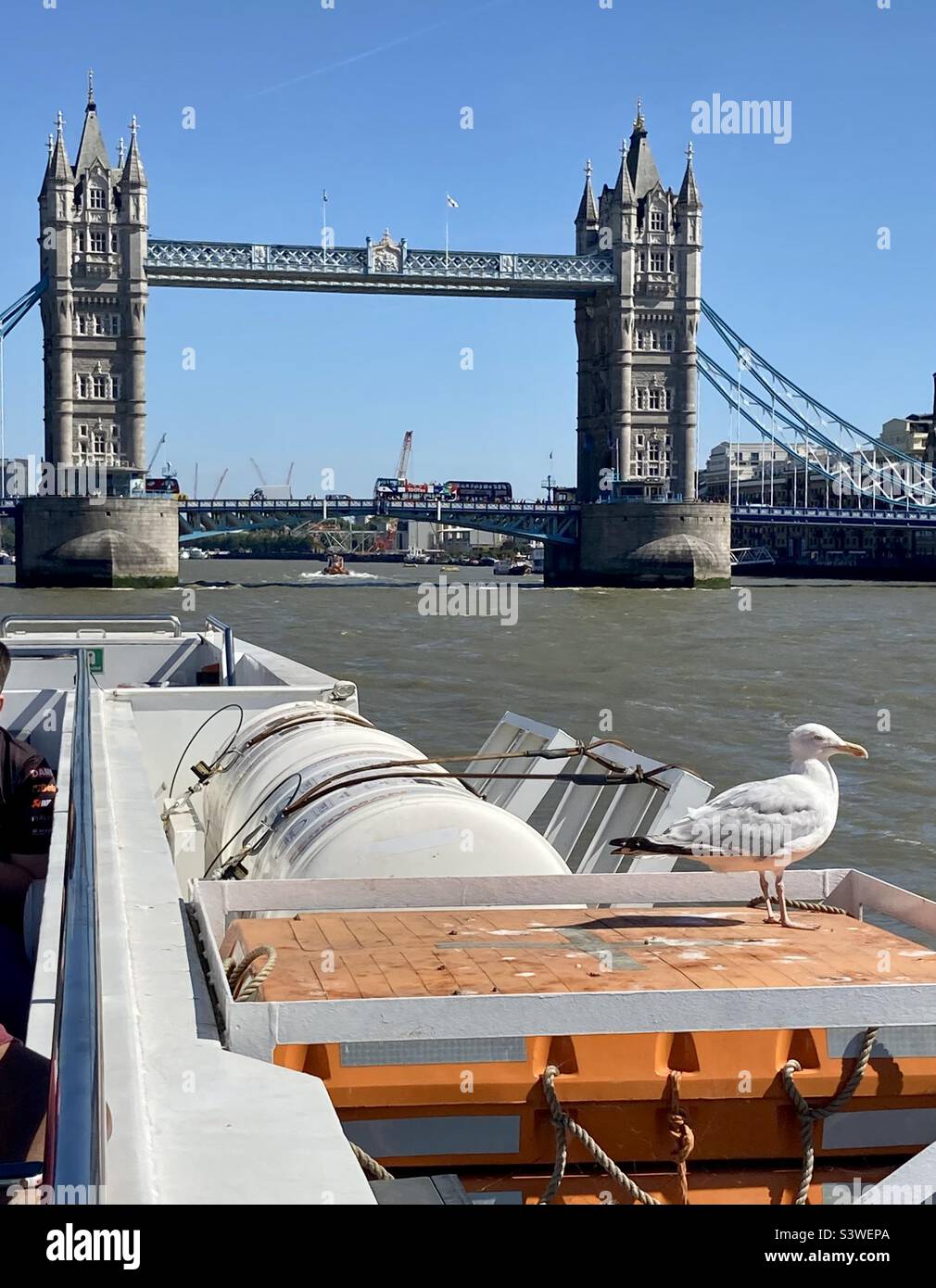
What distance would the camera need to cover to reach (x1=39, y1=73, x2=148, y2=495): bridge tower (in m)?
74.1

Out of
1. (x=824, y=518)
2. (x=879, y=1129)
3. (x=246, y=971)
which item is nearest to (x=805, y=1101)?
(x=879, y=1129)

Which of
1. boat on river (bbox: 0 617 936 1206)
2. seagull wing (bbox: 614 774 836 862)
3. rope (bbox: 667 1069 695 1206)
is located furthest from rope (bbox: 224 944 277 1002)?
seagull wing (bbox: 614 774 836 862)

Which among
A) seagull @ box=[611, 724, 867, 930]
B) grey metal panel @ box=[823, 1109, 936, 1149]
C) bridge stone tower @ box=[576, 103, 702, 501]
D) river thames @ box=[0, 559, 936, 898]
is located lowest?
river thames @ box=[0, 559, 936, 898]

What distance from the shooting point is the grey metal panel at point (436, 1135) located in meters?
3.53

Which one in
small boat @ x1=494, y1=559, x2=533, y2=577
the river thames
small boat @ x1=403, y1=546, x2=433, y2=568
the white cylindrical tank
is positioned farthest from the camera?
small boat @ x1=403, y1=546, x2=433, y2=568

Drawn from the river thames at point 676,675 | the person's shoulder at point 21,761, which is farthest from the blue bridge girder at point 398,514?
the person's shoulder at point 21,761

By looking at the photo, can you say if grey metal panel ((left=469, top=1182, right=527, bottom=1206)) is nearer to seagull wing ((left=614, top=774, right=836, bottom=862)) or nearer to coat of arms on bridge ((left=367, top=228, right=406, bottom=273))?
seagull wing ((left=614, top=774, right=836, bottom=862))

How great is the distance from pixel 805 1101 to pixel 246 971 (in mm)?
1390

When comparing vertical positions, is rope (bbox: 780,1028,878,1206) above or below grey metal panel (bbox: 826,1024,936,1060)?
below

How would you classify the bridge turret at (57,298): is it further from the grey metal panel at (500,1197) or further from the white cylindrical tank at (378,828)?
the grey metal panel at (500,1197)

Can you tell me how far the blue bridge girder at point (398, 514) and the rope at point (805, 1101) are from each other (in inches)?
2755

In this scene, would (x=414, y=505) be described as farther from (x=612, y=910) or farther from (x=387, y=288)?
(x=612, y=910)

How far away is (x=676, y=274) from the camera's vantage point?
83.0m
